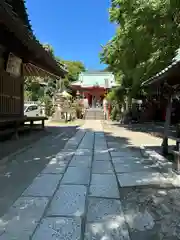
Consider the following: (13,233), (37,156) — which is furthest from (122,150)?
(13,233)

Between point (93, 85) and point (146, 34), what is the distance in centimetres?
2748

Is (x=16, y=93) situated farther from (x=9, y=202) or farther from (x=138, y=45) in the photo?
(x=9, y=202)

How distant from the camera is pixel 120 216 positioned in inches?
148

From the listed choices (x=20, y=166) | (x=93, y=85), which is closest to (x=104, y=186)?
(x=20, y=166)

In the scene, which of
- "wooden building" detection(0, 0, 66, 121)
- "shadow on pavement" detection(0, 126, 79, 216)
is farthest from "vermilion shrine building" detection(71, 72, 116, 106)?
"shadow on pavement" detection(0, 126, 79, 216)

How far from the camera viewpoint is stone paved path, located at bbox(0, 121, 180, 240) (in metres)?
3.29

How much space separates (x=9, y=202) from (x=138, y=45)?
10196 mm

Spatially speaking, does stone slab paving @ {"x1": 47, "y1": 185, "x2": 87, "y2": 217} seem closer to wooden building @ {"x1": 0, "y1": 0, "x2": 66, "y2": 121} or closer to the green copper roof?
wooden building @ {"x1": 0, "y1": 0, "x2": 66, "y2": 121}

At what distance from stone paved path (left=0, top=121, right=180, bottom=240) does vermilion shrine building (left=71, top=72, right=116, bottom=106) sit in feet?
107

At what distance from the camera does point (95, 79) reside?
4222 cm

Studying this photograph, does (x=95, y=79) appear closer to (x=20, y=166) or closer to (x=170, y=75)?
(x=170, y=75)

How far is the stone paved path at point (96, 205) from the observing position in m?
3.29

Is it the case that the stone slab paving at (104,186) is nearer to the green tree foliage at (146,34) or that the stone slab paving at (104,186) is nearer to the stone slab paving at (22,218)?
the stone slab paving at (22,218)

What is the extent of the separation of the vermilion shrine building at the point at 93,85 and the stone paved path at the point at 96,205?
1279 inches
